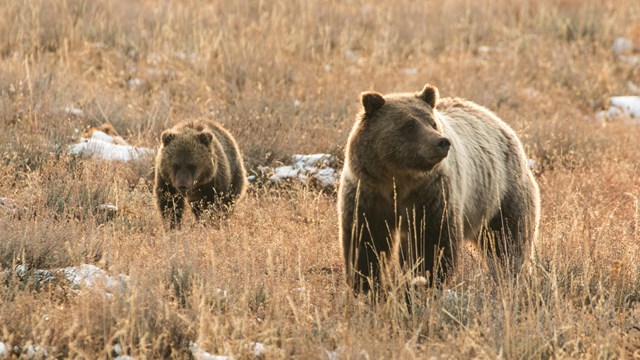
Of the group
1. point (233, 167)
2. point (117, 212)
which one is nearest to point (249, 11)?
point (233, 167)

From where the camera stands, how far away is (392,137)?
210 inches

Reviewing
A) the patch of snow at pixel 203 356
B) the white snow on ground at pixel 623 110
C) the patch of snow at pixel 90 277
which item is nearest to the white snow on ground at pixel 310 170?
the patch of snow at pixel 90 277

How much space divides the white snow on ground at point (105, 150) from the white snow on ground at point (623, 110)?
6734 mm

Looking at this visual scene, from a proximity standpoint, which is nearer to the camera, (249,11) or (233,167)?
(233,167)

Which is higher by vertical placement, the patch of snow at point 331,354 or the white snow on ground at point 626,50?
the patch of snow at point 331,354

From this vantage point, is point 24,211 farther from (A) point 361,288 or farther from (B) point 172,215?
(A) point 361,288

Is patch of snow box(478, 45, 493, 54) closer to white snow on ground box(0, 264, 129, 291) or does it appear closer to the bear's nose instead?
the bear's nose

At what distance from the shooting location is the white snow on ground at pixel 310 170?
29.3 feet

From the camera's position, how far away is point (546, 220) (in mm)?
7941

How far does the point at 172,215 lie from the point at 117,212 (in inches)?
23.6

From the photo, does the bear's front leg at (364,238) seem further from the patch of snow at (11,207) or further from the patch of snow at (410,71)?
the patch of snow at (410,71)

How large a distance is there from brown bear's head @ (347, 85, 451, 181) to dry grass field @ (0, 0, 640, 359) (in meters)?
0.79

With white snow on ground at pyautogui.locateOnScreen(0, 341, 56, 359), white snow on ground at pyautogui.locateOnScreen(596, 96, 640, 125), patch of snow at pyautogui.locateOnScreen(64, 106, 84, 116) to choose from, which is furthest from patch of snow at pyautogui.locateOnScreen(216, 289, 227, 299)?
white snow on ground at pyautogui.locateOnScreen(596, 96, 640, 125)

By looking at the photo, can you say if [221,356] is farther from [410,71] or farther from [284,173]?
[410,71]
